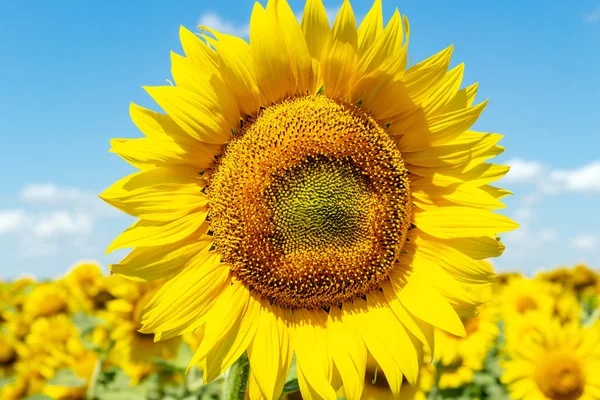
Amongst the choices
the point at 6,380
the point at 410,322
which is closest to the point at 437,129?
the point at 410,322

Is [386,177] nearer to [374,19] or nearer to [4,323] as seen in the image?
[374,19]

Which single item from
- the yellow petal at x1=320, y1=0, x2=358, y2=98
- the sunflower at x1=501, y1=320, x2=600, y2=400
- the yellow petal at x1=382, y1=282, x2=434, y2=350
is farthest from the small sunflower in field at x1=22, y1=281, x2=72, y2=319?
the yellow petal at x1=320, y1=0, x2=358, y2=98

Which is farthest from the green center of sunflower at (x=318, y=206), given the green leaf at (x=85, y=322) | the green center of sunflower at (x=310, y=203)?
the green leaf at (x=85, y=322)

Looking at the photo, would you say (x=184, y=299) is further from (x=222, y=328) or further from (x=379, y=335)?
(x=379, y=335)

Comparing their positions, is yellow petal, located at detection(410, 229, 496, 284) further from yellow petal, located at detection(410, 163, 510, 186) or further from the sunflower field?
the sunflower field

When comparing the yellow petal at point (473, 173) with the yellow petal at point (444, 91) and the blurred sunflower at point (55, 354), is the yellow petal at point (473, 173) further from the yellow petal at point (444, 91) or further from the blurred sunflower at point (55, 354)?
the blurred sunflower at point (55, 354)

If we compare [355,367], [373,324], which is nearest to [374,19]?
[373,324]
